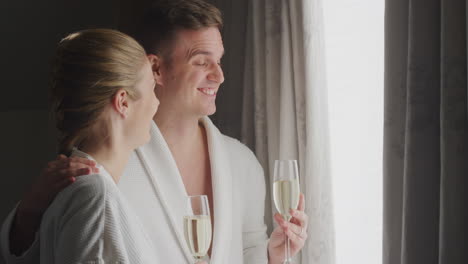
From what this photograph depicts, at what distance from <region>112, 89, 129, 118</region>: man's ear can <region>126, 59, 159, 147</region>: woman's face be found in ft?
0.08

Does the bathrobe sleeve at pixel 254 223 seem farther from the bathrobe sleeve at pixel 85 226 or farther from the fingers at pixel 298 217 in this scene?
the bathrobe sleeve at pixel 85 226

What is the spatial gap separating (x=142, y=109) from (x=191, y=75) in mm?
501

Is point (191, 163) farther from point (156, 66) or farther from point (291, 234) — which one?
point (291, 234)

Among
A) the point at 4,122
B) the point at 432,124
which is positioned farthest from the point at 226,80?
the point at 4,122

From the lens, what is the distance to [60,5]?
407cm

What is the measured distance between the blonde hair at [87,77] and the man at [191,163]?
0.51 meters

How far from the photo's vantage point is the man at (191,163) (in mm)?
2109

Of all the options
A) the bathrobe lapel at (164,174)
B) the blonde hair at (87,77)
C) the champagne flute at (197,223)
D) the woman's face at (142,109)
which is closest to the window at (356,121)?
the bathrobe lapel at (164,174)

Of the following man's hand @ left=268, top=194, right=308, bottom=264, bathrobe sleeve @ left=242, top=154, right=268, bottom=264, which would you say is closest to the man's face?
bathrobe sleeve @ left=242, top=154, right=268, bottom=264

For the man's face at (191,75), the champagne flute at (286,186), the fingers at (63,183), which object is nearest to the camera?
the fingers at (63,183)

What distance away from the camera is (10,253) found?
1749 mm

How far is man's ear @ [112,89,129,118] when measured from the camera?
1656 millimetres

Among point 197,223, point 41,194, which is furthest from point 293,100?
point 41,194

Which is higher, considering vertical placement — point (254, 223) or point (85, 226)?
point (85, 226)
